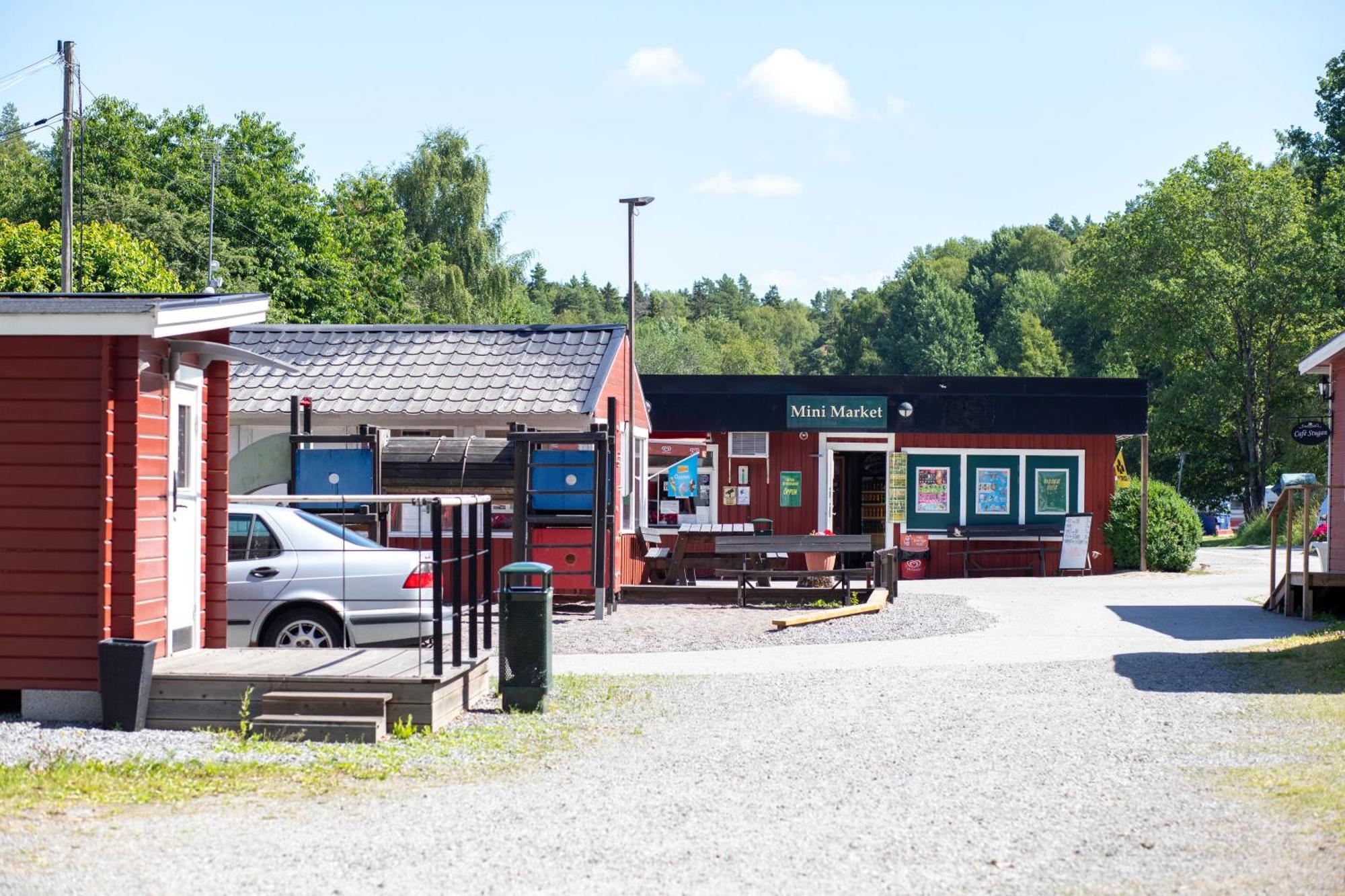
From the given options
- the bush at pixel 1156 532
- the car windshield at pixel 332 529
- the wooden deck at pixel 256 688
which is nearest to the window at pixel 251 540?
the car windshield at pixel 332 529

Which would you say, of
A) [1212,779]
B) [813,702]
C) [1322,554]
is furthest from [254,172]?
[1212,779]

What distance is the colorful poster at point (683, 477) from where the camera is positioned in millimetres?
28188

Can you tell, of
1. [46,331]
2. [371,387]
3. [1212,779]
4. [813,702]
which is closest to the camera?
[1212,779]

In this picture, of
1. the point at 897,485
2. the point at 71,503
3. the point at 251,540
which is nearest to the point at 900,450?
the point at 897,485

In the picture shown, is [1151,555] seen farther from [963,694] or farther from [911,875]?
[911,875]

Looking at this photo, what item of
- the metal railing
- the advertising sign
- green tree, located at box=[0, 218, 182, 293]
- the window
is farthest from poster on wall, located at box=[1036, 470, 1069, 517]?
green tree, located at box=[0, 218, 182, 293]

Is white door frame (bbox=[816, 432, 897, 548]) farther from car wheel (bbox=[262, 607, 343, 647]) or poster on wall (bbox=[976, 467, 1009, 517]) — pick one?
car wheel (bbox=[262, 607, 343, 647])

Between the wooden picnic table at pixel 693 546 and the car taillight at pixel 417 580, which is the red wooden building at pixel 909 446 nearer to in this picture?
the wooden picnic table at pixel 693 546

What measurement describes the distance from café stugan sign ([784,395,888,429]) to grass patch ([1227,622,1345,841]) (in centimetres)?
1267

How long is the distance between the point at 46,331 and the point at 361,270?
48087 mm

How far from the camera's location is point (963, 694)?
11.8 m

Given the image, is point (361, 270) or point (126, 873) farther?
point (361, 270)

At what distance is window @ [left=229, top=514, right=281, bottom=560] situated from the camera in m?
12.4

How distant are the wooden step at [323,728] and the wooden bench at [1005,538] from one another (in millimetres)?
19859
